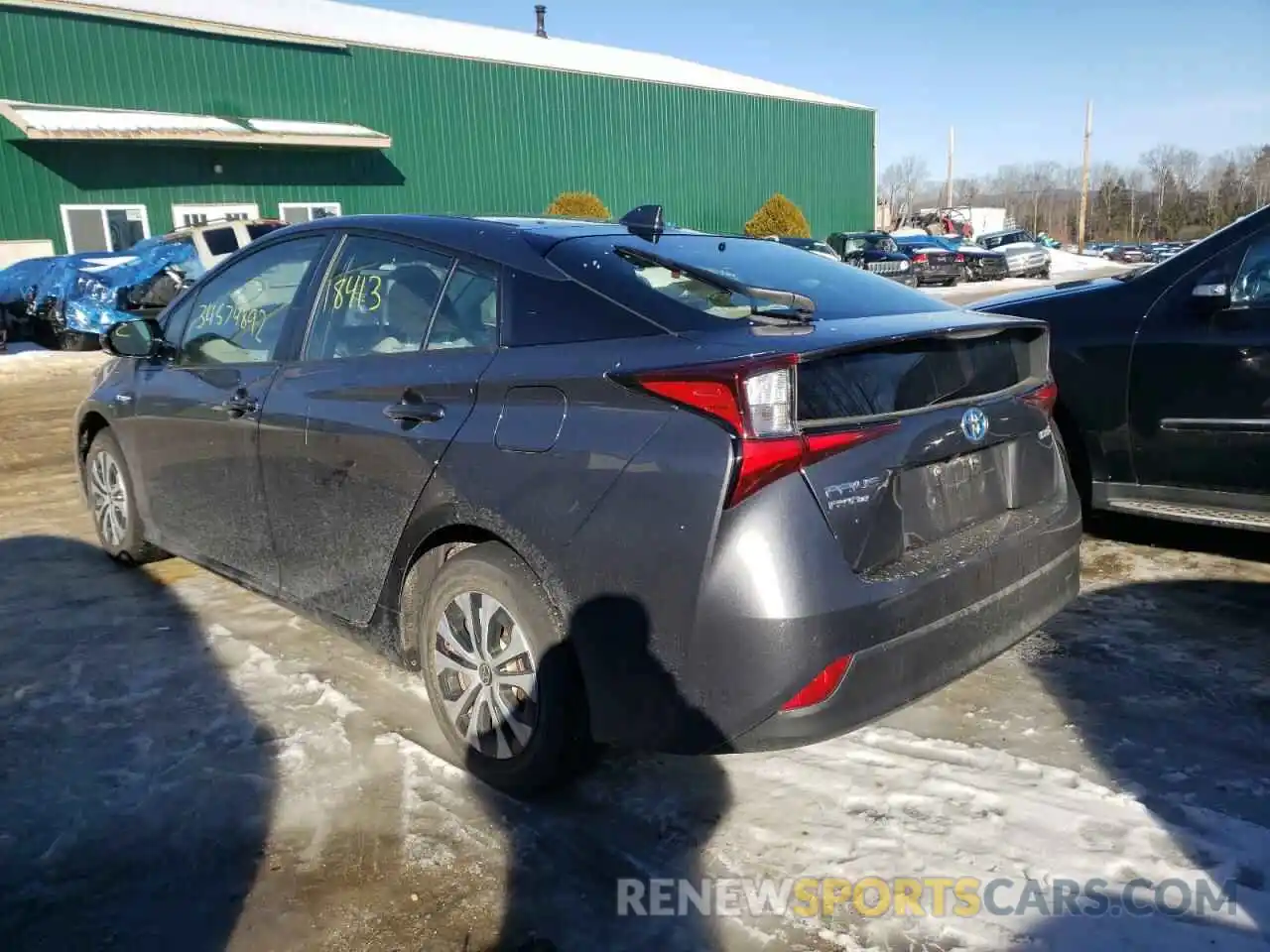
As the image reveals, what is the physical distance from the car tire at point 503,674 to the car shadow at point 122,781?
606mm

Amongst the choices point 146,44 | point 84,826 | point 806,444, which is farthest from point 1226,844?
point 146,44

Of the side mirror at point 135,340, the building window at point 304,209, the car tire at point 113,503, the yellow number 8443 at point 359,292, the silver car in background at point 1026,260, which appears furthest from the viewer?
the silver car in background at point 1026,260

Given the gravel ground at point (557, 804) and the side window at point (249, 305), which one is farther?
the side window at point (249, 305)

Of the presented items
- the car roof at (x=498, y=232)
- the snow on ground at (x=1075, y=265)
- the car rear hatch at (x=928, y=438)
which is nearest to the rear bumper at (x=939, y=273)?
the snow on ground at (x=1075, y=265)

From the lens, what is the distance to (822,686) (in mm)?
2324

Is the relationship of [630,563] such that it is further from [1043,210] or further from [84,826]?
[1043,210]

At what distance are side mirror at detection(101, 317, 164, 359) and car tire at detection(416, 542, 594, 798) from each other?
7.20ft

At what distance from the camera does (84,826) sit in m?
2.76

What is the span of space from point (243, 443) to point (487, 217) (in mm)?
1244

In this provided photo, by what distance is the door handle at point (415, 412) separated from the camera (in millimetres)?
2889

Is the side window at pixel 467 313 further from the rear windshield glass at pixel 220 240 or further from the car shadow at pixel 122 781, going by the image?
the rear windshield glass at pixel 220 240

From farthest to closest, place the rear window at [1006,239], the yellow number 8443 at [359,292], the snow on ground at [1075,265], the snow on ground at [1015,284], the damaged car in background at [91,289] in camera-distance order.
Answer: the snow on ground at [1075,265] → the rear window at [1006,239] → the snow on ground at [1015,284] → the damaged car in background at [91,289] → the yellow number 8443 at [359,292]

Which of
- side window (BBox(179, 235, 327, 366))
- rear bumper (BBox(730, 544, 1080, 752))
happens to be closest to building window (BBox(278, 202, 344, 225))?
side window (BBox(179, 235, 327, 366))

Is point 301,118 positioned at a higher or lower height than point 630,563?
higher
